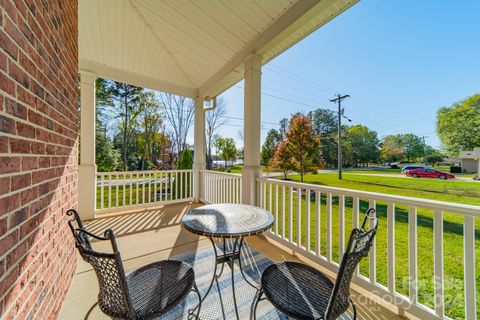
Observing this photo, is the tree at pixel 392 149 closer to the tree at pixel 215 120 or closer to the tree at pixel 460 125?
the tree at pixel 460 125

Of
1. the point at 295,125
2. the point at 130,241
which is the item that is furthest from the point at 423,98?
the point at 130,241

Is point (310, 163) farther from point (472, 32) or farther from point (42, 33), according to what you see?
point (42, 33)

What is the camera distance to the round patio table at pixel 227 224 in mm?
1359

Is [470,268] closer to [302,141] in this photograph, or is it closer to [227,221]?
[227,221]

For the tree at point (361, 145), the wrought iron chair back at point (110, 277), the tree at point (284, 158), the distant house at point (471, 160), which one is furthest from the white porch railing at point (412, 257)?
the tree at point (361, 145)

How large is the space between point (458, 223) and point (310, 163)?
16.9 ft

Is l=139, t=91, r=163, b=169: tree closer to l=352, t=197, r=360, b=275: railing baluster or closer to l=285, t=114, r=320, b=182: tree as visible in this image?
l=285, t=114, r=320, b=182: tree

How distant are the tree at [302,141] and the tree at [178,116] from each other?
19.8 ft

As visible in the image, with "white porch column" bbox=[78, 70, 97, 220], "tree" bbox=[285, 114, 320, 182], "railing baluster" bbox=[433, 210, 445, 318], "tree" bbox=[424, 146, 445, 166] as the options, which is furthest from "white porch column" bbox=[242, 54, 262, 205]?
"tree" bbox=[424, 146, 445, 166]

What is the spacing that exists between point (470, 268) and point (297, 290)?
117 centimetres

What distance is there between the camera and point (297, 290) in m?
1.21

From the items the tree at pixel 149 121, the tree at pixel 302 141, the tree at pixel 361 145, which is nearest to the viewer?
the tree at pixel 302 141

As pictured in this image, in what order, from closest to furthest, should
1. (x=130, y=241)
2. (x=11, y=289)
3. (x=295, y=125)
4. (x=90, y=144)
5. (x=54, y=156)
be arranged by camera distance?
(x=11, y=289), (x=54, y=156), (x=130, y=241), (x=90, y=144), (x=295, y=125)

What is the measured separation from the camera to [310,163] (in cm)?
915
